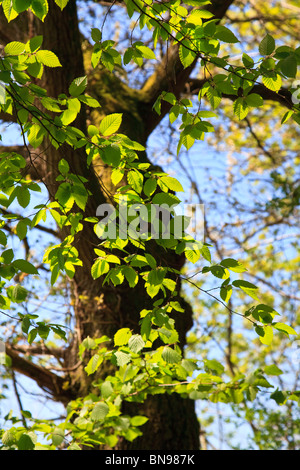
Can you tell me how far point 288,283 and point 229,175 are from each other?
1.82 metres

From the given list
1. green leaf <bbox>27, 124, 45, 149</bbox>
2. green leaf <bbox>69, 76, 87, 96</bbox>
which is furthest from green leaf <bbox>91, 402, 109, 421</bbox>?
green leaf <bbox>69, 76, 87, 96</bbox>

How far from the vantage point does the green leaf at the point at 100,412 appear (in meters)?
2.08

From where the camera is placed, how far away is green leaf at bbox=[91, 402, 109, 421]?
2082mm

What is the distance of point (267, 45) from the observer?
5.20 ft

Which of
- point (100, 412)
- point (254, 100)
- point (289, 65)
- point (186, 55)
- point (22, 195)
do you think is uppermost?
point (186, 55)

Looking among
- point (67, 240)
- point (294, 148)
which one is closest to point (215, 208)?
point (294, 148)

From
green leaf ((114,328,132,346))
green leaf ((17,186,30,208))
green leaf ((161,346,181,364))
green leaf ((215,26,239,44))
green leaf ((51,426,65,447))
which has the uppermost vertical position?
green leaf ((215,26,239,44))

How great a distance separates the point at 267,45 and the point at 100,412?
1.65 metres

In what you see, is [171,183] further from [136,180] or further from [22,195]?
[22,195]

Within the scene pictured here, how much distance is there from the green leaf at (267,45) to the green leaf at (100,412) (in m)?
1.62

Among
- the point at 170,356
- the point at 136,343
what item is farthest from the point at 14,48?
the point at 170,356

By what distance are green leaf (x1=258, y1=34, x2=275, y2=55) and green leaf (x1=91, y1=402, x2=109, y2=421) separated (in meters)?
1.62

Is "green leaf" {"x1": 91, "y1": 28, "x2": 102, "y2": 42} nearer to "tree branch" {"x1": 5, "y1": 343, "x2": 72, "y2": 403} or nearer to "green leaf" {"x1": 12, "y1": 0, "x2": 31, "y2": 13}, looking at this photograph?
"green leaf" {"x1": 12, "y1": 0, "x2": 31, "y2": 13}
